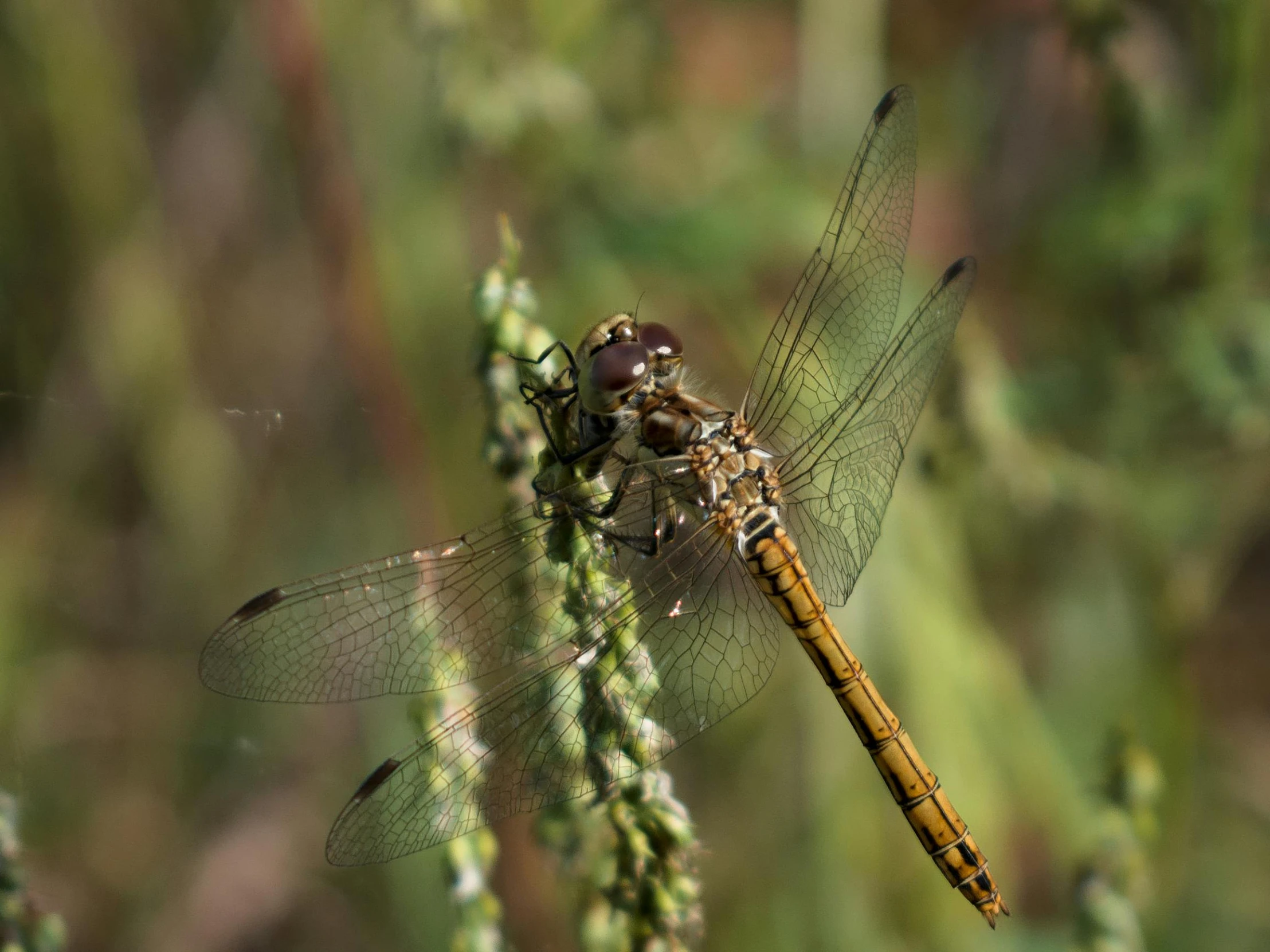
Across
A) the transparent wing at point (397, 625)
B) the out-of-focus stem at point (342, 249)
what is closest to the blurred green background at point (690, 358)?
the out-of-focus stem at point (342, 249)

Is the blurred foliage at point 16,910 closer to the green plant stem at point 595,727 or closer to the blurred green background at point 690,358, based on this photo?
the green plant stem at point 595,727

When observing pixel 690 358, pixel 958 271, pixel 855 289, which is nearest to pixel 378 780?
pixel 855 289

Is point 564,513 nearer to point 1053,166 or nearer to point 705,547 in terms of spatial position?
point 705,547

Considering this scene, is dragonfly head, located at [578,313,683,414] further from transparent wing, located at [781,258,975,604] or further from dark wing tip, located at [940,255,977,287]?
dark wing tip, located at [940,255,977,287]

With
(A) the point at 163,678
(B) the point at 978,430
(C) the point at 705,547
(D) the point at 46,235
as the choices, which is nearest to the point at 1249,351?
(B) the point at 978,430

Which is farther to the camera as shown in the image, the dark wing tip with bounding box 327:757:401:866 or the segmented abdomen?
the segmented abdomen

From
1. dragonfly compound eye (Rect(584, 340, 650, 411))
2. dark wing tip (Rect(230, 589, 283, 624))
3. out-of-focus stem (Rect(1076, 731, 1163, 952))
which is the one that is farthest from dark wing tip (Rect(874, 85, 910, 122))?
dark wing tip (Rect(230, 589, 283, 624))

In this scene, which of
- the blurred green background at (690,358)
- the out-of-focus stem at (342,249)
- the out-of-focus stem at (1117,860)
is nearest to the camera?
the out-of-focus stem at (1117,860)
